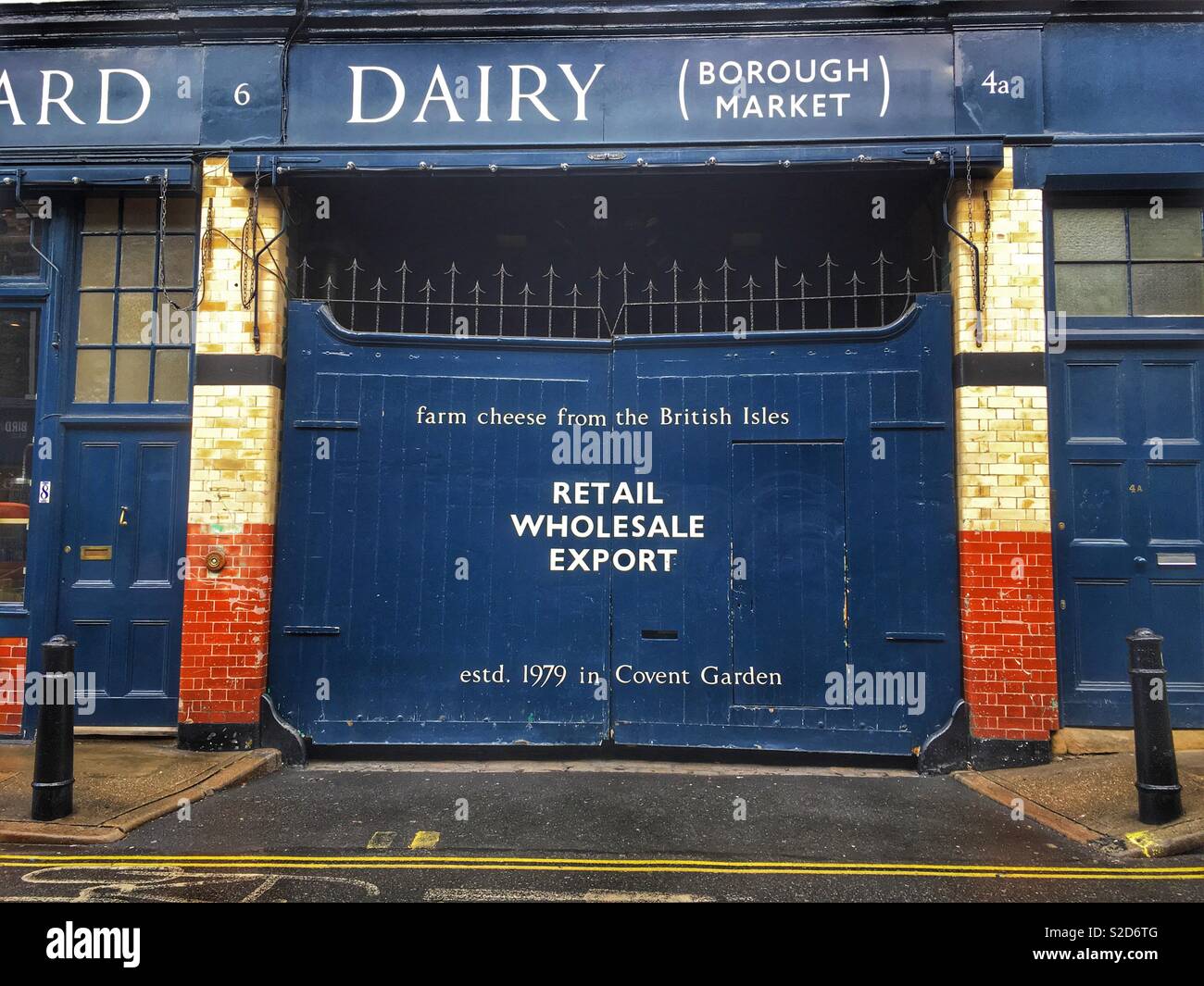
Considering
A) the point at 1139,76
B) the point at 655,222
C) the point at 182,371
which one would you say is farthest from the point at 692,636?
the point at 1139,76

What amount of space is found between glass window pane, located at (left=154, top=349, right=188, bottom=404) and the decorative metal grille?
43.5 inches

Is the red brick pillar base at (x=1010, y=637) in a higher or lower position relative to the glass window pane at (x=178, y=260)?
lower

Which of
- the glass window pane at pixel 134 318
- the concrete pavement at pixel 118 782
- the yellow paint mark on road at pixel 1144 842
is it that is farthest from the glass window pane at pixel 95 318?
the yellow paint mark on road at pixel 1144 842

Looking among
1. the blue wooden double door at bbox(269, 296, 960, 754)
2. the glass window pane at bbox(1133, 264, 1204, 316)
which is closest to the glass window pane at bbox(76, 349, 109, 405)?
the blue wooden double door at bbox(269, 296, 960, 754)

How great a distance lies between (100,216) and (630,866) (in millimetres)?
6659

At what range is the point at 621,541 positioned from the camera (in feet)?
19.8

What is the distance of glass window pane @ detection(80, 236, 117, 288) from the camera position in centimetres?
647

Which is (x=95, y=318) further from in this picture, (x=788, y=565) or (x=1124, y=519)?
(x=1124, y=519)

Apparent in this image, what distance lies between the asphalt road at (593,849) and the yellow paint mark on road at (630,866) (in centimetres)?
1

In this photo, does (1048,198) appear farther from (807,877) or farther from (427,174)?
(807,877)

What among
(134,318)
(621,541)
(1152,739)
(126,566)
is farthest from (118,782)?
(1152,739)

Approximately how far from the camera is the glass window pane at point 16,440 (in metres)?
6.30

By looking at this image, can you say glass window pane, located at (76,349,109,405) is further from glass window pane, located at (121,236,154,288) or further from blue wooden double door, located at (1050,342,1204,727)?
blue wooden double door, located at (1050,342,1204,727)

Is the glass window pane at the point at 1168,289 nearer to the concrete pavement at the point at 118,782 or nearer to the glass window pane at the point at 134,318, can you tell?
the concrete pavement at the point at 118,782
